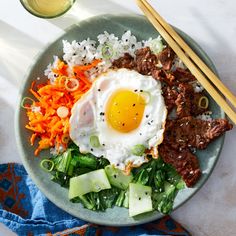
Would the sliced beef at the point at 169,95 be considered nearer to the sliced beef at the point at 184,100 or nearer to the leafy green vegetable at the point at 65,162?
the sliced beef at the point at 184,100

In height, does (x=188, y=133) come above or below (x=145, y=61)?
below

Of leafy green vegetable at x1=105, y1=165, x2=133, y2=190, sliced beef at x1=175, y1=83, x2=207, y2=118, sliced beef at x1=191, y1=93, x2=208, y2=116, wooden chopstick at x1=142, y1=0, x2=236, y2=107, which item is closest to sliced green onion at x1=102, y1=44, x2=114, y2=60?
wooden chopstick at x1=142, y1=0, x2=236, y2=107

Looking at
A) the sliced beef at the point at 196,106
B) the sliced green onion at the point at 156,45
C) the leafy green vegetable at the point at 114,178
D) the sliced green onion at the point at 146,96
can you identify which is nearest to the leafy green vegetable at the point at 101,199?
the leafy green vegetable at the point at 114,178

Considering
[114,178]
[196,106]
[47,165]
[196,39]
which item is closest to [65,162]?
[47,165]

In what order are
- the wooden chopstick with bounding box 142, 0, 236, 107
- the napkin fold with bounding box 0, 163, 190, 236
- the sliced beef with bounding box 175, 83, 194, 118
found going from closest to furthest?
the wooden chopstick with bounding box 142, 0, 236, 107 < the sliced beef with bounding box 175, 83, 194, 118 < the napkin fold with bounding box 0, 163, 190, 236

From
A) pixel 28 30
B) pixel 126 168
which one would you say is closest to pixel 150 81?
pixel 126 168

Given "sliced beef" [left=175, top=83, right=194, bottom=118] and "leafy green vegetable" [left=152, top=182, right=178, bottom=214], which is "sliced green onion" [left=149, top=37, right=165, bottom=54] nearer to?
"sliced beef" [left=175, top=83, right=194, bottom=118]

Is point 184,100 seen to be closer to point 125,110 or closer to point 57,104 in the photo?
point 125,110
